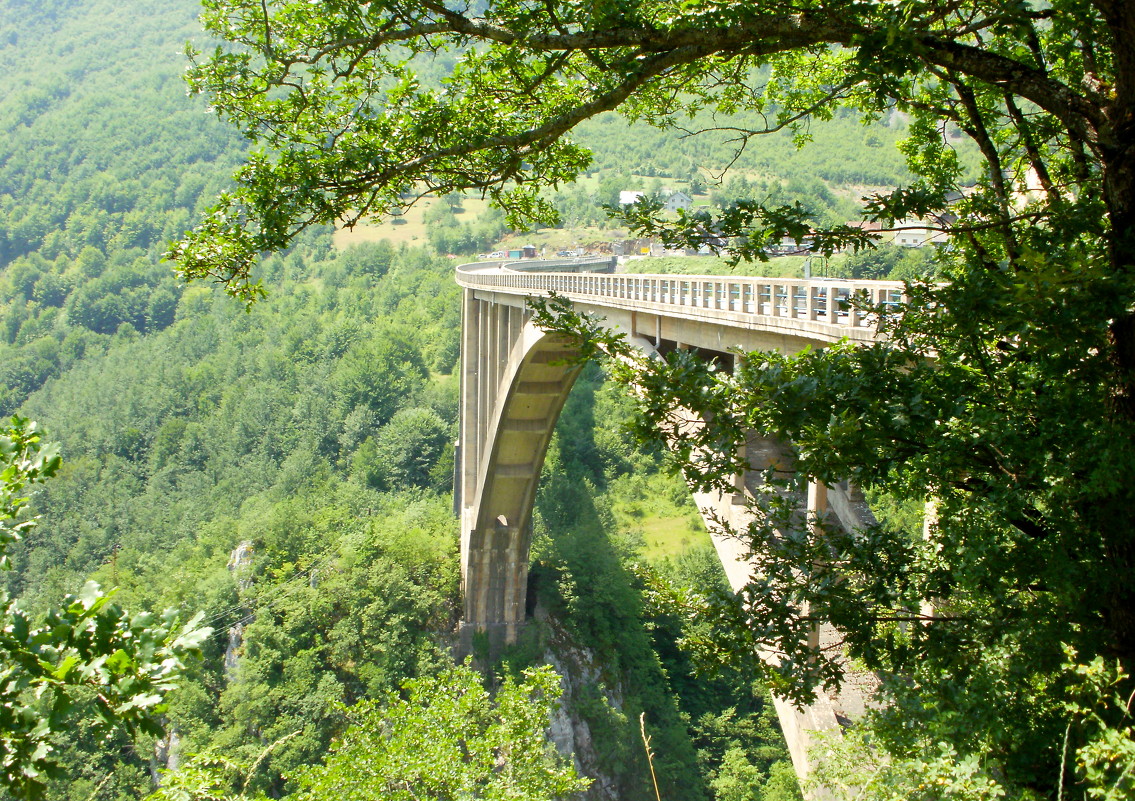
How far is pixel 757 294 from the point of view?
32.3ft

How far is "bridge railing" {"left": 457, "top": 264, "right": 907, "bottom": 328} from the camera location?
7.31 m

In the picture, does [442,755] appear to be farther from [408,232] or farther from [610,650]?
[408,232]

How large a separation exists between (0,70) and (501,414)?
202 m

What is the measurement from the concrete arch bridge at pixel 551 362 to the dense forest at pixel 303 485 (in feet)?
6.36

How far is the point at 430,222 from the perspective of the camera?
117125 millimetres

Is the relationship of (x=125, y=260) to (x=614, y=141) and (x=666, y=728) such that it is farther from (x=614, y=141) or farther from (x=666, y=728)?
(x=666, y=728)

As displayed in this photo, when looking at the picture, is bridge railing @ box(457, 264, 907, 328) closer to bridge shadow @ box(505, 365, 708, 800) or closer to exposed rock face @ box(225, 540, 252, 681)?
bridge shadow @ box(505, 365, 708, 800)

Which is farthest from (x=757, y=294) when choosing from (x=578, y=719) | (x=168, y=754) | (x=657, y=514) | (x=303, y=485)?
(x=303, y=485)

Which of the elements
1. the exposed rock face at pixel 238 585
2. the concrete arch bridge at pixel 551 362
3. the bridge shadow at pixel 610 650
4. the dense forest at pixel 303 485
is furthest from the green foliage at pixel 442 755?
the exposed rock face at pixel 238 585

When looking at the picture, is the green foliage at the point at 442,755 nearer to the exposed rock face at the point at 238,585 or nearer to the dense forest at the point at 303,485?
the dense forest at the point at 303,485

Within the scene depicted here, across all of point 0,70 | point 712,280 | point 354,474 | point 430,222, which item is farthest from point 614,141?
point 712,280

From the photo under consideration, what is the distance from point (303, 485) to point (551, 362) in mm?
49900

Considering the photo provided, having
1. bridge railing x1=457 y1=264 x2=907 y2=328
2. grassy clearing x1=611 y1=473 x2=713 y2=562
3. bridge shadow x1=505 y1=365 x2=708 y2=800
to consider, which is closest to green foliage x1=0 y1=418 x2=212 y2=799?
bridge railing x1=457 y1=264 x2=907 y2=328

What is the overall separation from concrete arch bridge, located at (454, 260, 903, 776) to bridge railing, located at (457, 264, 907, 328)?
0.02 m
